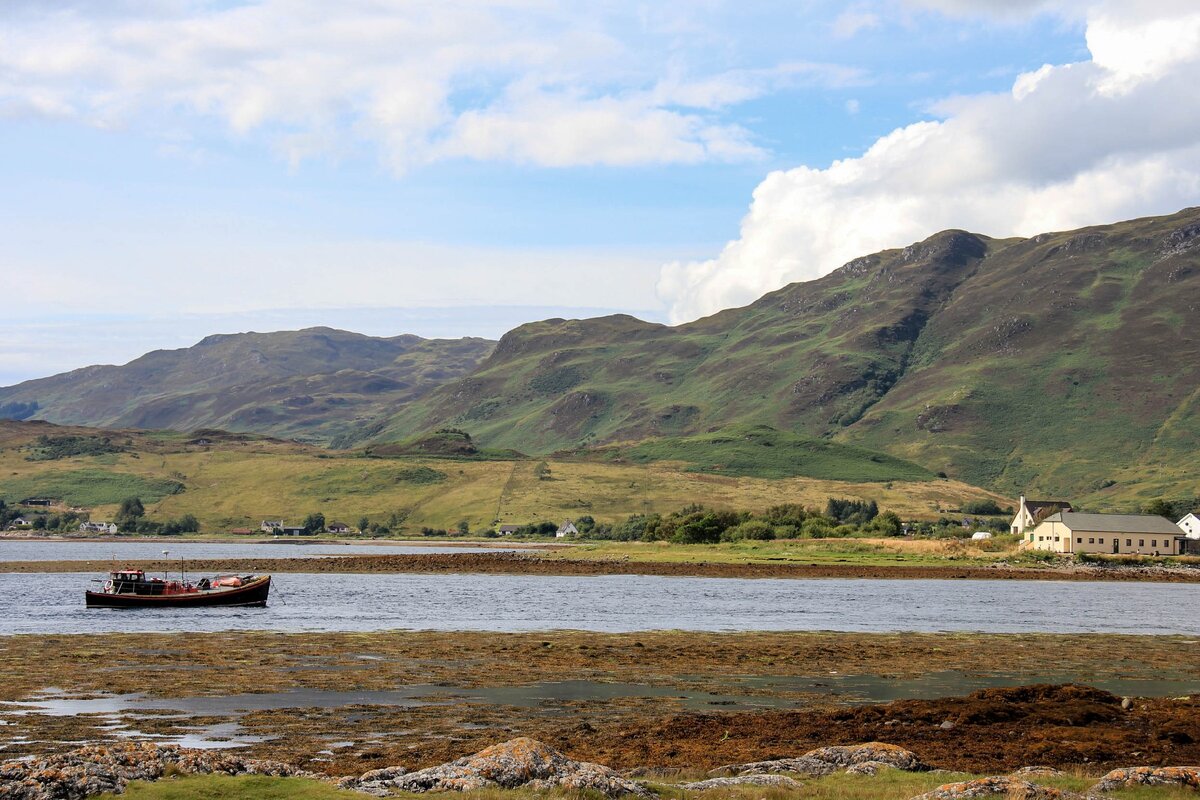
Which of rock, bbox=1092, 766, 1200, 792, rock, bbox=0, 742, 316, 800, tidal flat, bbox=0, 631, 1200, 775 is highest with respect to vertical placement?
rock, bbox=0, 742, 316, 800

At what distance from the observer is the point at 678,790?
1948 cm

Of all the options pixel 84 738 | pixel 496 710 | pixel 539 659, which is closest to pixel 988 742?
pixel 496 710

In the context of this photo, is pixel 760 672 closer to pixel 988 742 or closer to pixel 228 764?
pixel 988 742

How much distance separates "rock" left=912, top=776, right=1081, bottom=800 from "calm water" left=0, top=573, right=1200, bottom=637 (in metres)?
43.5

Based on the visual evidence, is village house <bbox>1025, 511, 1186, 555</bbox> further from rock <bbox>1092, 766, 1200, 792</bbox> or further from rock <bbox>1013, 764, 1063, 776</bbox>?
rock <bbox>1092, 766, 1200, 792</bbox>

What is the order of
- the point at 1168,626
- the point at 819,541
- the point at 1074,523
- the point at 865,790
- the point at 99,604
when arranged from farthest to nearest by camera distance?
the point at 819,541 → the point at 1074,523 → the point at 99,604 → the point at 1168,626 → the point at 865,790

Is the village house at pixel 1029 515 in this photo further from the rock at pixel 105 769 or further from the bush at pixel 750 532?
the rock at pixel 105 769

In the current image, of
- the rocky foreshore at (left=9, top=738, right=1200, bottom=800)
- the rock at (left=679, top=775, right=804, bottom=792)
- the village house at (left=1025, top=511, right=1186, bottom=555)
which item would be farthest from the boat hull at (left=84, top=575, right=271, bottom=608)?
the village house at (left=1025, top=511, right=1186, bottom=555)

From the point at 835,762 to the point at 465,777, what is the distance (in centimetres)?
748

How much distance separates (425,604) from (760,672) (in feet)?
139

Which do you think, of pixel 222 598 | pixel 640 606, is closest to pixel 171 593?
pixel 222 598

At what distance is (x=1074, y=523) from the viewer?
469 feet

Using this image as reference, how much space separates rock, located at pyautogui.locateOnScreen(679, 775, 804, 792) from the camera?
2008cm

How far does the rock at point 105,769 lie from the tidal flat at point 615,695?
196 inches
